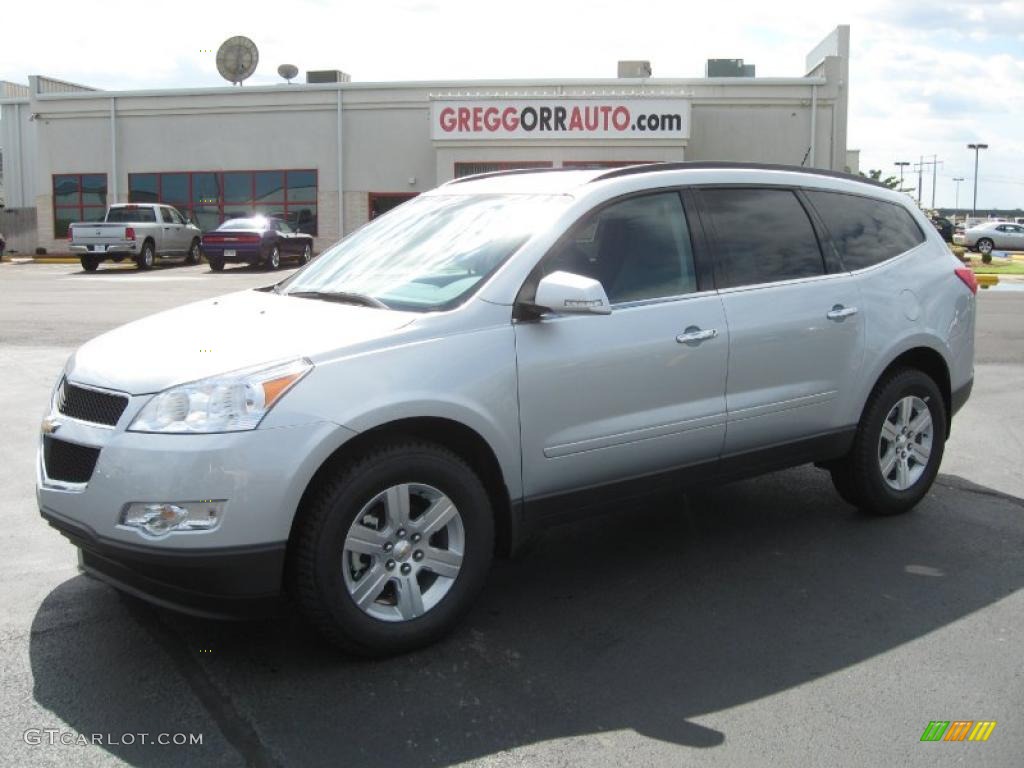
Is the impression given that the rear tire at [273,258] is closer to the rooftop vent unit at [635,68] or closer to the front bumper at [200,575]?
the rooftop vent unit at [635,68]

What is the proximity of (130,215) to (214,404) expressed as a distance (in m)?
29.1

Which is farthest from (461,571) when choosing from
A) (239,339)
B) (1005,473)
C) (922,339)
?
Result: (1005,473)

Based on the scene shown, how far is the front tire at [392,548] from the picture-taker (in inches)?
150

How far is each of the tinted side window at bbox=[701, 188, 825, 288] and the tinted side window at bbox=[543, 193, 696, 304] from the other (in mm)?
215

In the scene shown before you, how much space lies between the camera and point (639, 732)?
3492 millimetres

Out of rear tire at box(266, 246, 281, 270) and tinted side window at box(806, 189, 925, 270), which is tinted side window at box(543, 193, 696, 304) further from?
rear tire at box(266, 246, 281, 270)

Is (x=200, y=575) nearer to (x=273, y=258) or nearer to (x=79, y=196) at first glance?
(x=273, y=258)

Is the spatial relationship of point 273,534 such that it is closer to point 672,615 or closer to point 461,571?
point 461,571

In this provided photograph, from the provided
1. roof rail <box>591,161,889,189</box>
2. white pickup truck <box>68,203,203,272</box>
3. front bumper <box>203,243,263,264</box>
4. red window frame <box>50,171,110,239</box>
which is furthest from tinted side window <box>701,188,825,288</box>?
red window frame <box>50,171,110,239</box>

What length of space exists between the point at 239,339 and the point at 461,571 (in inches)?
47.7

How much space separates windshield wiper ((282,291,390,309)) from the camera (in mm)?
4422

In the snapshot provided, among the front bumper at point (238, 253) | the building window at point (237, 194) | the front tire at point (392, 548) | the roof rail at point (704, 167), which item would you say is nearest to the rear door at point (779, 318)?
the roof rail at point (704, 167)

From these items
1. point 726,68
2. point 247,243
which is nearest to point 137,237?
point 247,243

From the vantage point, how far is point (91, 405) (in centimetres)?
392
